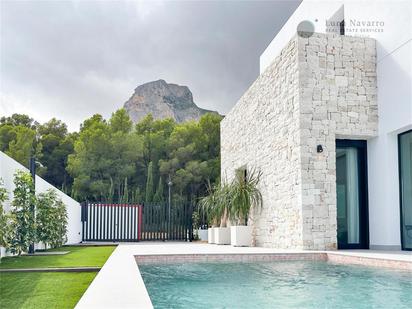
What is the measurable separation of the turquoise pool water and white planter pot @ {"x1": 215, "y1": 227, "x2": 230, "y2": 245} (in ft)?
20.3

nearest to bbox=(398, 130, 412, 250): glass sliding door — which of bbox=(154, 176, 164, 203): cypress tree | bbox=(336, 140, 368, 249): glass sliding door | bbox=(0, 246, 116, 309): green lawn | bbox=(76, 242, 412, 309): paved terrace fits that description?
bbox=(336, 140, 368, 249): glass sliding door

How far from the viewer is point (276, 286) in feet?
15.5

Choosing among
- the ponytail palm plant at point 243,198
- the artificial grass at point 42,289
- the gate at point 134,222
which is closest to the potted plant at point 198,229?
the gate at point 134,222

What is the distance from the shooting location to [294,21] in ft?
49.0

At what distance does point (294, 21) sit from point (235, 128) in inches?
150

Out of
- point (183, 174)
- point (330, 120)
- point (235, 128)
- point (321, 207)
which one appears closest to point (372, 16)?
point (330, 120)

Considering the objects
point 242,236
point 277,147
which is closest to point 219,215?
point 242,236

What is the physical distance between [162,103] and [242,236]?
45063 mm

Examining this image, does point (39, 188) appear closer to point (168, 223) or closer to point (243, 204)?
point (243, 204)

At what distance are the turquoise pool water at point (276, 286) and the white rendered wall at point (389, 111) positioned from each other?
2.87 metres

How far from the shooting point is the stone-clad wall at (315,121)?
8.97 m

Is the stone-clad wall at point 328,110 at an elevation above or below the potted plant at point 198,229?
above

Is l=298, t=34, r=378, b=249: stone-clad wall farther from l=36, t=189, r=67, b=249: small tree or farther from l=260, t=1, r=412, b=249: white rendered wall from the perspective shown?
l=36, t=189, r=67, b=249: small tree

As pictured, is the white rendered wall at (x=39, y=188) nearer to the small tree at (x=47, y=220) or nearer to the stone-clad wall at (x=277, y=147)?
the small tree at (x=47, y=220)
